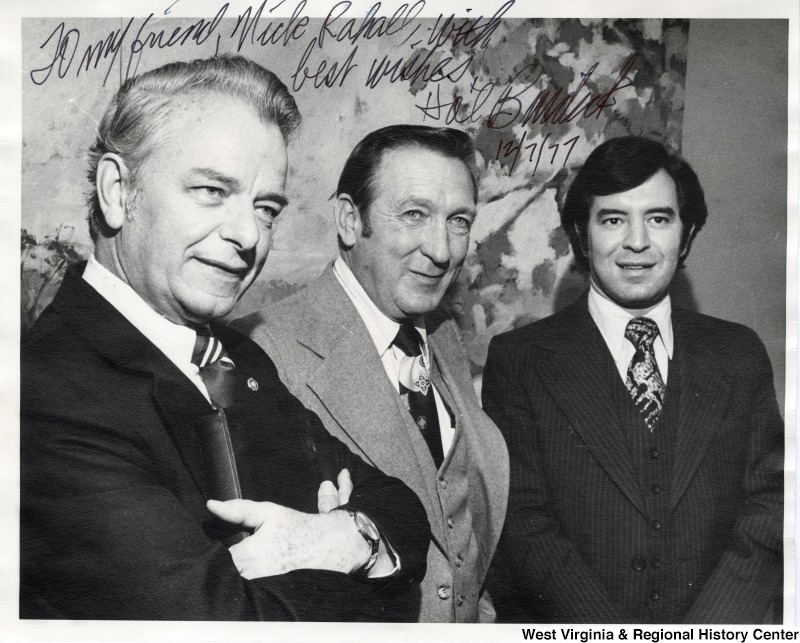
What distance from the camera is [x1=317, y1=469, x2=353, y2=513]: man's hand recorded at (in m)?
2.80

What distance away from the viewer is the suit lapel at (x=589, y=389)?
9.43ft

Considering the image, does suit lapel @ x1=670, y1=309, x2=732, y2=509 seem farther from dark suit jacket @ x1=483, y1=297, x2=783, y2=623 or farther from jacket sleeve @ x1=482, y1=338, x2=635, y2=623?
jacket sleeve @ x1=482, y1=338, x2=635, y2=623

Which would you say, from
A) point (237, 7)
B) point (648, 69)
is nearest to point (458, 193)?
point (648, 69)

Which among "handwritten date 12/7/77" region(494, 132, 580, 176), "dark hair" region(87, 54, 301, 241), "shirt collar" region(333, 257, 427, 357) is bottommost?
"shirt collar" region(333, 257, 427, 357)

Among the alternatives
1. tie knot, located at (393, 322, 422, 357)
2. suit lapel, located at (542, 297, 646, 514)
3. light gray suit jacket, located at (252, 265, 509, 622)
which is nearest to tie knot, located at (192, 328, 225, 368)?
light gray suit jacket, located at (252, 265, 509, 622)

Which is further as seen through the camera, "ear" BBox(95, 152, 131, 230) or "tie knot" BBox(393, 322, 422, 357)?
"tie knot" BBox(393, 322, 422, 357)

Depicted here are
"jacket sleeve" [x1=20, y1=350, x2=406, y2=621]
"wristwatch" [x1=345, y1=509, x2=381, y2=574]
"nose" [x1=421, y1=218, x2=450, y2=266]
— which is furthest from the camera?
"nose" [x1=421, y1=218, x2=450, y2=266]

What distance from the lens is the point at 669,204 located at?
294 cm

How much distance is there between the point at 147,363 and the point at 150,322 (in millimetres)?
137

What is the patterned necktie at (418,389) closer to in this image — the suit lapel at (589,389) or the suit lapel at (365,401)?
the suit lapel at (365,401)

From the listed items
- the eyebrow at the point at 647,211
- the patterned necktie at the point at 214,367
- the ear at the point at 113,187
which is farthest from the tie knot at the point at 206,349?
the eyebrow at the point at 647,211

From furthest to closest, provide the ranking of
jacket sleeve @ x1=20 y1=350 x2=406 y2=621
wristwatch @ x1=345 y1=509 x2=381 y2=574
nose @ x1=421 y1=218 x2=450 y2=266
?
nose @ x1=421 y1=218 x2=450 y2=266, wristwatch @ x1=345 y1=509 x2=381 y2=574, jacket sleeve @ x1=20 y1=350 x2=406 y2=621

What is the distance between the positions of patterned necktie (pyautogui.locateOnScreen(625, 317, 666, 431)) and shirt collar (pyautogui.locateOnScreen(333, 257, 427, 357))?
84 cm

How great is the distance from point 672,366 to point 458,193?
96 cm
